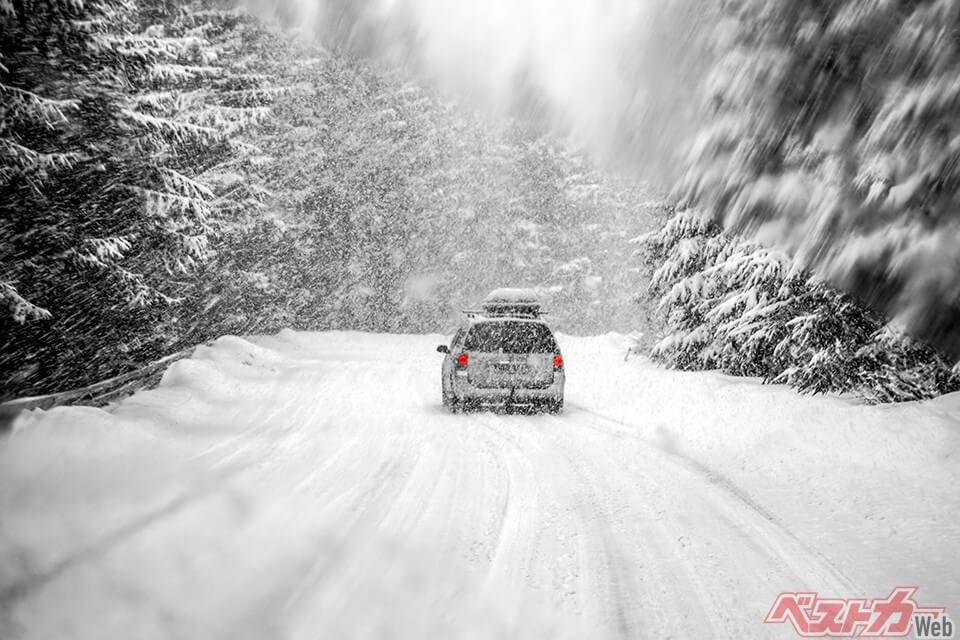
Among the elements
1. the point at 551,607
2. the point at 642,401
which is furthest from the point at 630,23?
the point at 642,401

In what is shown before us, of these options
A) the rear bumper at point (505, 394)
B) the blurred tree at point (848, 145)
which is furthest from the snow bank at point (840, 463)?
the blurred tree at point (848, 145)

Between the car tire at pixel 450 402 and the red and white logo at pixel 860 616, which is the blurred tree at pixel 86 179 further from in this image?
the red and white logo at pixel 860 616

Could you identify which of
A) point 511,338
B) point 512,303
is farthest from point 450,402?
point 512,303

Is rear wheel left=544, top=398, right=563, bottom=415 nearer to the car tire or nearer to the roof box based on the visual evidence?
the car tire

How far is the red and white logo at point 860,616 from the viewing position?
12.6 ft

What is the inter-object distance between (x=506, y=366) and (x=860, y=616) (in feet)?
29.9

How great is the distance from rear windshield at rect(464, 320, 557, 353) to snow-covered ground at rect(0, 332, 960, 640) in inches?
73.0

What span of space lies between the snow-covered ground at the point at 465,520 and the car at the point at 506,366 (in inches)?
52.8

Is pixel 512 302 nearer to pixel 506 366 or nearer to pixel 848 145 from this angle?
pixel 506 366

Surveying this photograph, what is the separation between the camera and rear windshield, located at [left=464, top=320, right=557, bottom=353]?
514 inches

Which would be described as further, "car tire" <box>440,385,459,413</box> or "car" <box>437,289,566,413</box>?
"car tire" <box>440,385,459,413</box>

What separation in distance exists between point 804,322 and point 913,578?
7386 millimetres

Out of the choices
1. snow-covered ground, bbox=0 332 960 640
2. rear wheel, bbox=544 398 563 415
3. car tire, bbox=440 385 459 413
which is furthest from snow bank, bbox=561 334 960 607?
car tire, bbox=440 385 459 413

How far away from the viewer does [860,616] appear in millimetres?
4066
